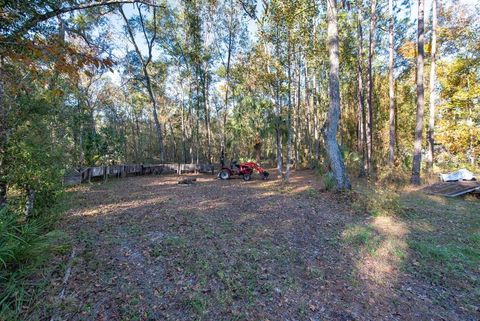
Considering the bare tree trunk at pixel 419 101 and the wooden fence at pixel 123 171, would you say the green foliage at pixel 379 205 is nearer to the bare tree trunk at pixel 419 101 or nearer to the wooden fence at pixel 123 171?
the bare tree trunk at pixel 419 101

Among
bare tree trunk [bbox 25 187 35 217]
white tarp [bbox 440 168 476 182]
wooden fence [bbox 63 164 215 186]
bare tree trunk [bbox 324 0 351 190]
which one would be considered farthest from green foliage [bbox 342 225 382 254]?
wooden fence [bbox 63 164 215 186]

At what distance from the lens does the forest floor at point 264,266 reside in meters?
2.43

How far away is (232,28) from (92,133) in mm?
12747

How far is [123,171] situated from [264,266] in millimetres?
12041

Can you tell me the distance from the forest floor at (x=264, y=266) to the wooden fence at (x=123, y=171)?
4545 mm

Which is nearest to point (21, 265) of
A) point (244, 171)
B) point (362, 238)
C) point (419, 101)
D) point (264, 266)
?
point (264, 266)

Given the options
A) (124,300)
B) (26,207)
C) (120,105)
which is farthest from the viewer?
(120,105)

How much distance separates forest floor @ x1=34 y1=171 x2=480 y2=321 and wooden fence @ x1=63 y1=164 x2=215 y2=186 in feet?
14.9

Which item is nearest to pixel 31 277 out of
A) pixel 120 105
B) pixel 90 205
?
pixel 90 205

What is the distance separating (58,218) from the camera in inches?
169

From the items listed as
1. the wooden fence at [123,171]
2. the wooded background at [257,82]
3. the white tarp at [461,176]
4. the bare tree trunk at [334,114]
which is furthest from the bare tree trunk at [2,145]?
the white tarp at [461,176]

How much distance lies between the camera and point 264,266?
3.24 meters

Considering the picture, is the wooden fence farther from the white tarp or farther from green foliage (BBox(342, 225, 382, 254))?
the white tarp

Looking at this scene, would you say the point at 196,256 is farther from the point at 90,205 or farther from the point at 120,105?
the point at 120,105
